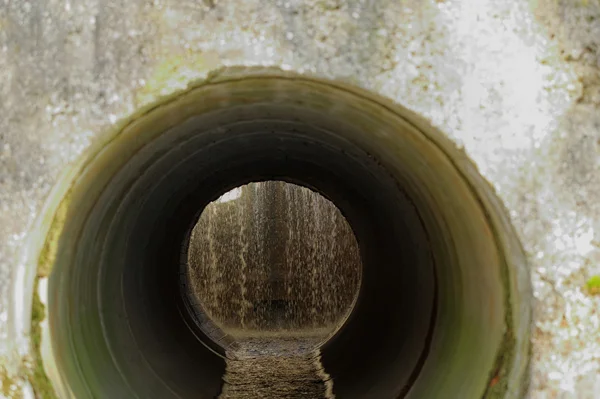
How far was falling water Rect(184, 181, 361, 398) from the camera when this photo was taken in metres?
10.8

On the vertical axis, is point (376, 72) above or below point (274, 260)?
below

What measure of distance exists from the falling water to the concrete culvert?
5.51m

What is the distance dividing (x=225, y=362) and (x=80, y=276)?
3958mm

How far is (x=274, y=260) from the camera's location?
1115 cm

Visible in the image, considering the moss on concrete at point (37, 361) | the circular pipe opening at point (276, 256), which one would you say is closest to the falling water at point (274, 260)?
the circular pipe opening at point (276, 256)

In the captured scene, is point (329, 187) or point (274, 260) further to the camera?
point (274, 260)

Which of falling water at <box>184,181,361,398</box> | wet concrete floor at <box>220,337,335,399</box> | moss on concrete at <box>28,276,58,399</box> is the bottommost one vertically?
moss on concrete at <box>28,276,58,399</box>

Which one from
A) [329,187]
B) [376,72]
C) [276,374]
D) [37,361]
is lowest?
[37,361]

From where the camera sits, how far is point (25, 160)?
2.08 meters

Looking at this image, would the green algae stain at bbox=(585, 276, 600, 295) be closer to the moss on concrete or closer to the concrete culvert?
the concrete culvert

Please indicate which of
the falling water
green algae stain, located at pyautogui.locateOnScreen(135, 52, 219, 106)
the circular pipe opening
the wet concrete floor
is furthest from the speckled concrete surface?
the circular pipe opening

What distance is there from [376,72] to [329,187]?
336 cm

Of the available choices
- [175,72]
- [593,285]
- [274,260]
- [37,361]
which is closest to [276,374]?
[37,361]

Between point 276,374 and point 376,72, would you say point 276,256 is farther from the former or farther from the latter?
point 376,72
